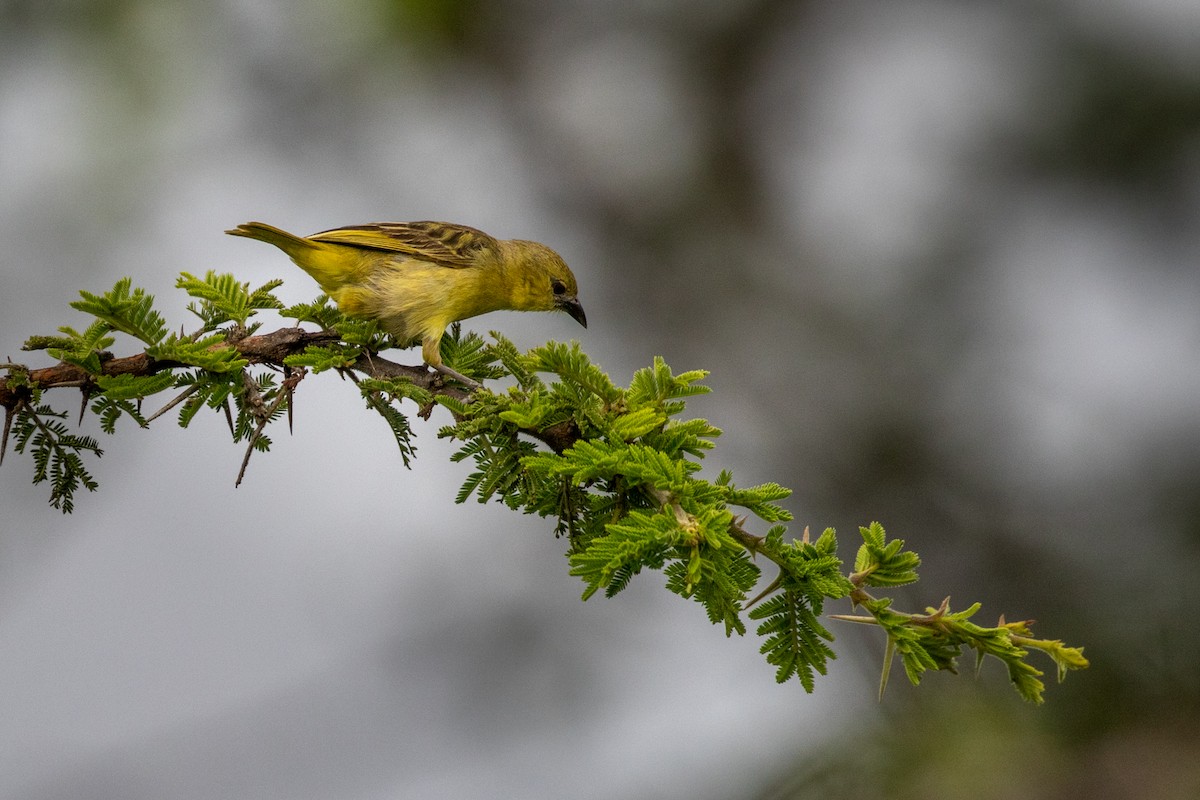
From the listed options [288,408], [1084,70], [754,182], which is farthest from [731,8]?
[288,408]

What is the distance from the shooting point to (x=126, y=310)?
90.6 inches

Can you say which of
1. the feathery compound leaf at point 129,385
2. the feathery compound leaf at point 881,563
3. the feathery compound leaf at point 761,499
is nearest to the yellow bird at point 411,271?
the feathery compound leaf at point 129,385

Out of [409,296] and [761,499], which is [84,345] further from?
[409,296]

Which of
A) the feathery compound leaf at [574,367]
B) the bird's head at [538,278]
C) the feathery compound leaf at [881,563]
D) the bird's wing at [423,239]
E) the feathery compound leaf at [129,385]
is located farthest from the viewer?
the bird's head at [538,278]

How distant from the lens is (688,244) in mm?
9148

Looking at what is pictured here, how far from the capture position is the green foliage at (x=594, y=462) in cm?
204

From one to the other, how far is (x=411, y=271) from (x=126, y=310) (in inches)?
83.9

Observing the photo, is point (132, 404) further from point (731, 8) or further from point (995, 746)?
point (731, 8)

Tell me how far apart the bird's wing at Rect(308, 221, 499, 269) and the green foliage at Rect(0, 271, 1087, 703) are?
1.52m

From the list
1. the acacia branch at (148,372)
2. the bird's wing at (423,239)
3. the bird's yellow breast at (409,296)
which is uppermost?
the bird's wing at (423,239)

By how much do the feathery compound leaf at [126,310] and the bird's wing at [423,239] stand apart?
2.05 meters

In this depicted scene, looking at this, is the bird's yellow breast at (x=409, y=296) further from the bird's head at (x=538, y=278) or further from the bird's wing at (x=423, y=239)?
the bird's head at (x=538, y=278)

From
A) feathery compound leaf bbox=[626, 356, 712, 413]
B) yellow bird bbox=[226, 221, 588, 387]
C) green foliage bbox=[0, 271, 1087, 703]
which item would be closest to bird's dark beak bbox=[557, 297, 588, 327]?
yellow bird bbox=[226, 221, 588, 387]

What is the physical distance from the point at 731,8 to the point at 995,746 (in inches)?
254
